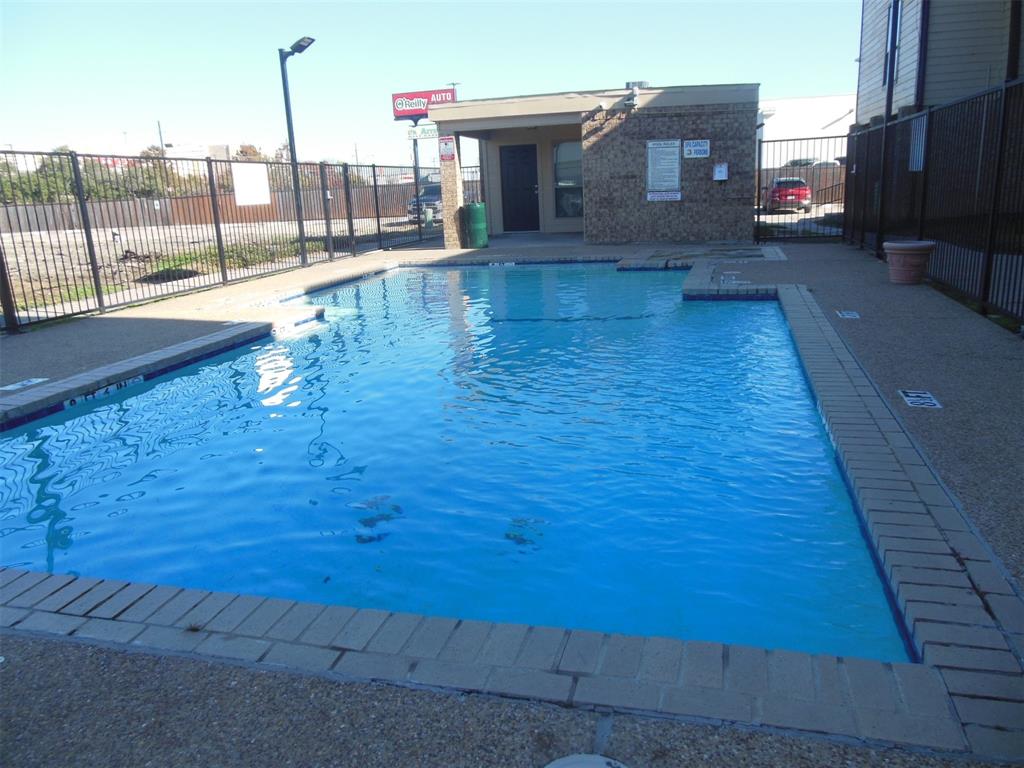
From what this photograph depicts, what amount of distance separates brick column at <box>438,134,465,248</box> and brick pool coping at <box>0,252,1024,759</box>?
1559cm

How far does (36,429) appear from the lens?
6.14 m

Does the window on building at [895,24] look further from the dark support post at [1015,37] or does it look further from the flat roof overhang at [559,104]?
the flat roof overhang at [559,104]

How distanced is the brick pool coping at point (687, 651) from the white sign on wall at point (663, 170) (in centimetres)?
1394

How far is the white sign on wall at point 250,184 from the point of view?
578 inches

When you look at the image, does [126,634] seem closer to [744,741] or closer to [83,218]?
[744,741]

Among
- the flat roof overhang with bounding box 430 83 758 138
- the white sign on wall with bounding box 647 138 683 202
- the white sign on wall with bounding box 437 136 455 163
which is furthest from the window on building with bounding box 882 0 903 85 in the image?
the white sign on wall with bounding box 437 136 455 163

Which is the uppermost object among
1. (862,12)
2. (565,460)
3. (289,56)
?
(862,12)

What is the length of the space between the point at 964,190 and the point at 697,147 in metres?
7.53

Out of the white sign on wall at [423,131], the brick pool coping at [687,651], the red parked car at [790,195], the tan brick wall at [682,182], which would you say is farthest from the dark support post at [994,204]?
the white sign on wall at [423,131]

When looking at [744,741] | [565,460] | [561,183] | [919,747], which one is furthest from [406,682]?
[561,183]

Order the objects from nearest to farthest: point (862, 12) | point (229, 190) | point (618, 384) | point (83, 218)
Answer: point (618, 384) < point (83, 218) < point (229, 190) < point (862, 12)

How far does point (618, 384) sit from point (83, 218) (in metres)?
7.93

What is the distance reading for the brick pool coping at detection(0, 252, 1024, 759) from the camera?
2.23 meters

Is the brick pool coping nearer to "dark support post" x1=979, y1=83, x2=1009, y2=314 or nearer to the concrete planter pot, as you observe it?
"dark support post" x1=979, y1=83, x2=1009, y2=314
